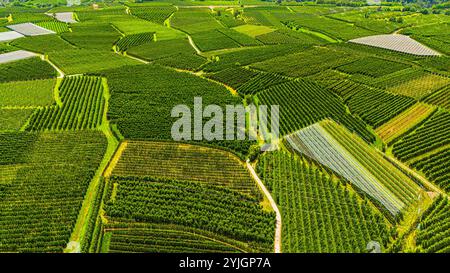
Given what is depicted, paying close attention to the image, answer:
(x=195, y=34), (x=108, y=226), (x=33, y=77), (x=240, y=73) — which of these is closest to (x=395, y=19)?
(x=195, y=34)

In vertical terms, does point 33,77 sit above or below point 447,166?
above

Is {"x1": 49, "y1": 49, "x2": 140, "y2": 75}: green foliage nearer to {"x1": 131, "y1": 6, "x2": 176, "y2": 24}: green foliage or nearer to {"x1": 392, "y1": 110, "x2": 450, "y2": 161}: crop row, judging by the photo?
{"x1": 131, "y1": 6, "x2": 176, "y2": 24}: green foliage

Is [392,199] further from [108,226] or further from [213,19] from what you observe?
[213,19]

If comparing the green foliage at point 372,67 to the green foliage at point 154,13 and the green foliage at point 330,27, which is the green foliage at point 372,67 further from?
the green foliage at point 154,13

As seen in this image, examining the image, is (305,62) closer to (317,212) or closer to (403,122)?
(403,122)

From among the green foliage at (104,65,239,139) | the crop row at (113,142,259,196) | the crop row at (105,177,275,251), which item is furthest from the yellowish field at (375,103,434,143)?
the crop row at (105,177,275,251)
